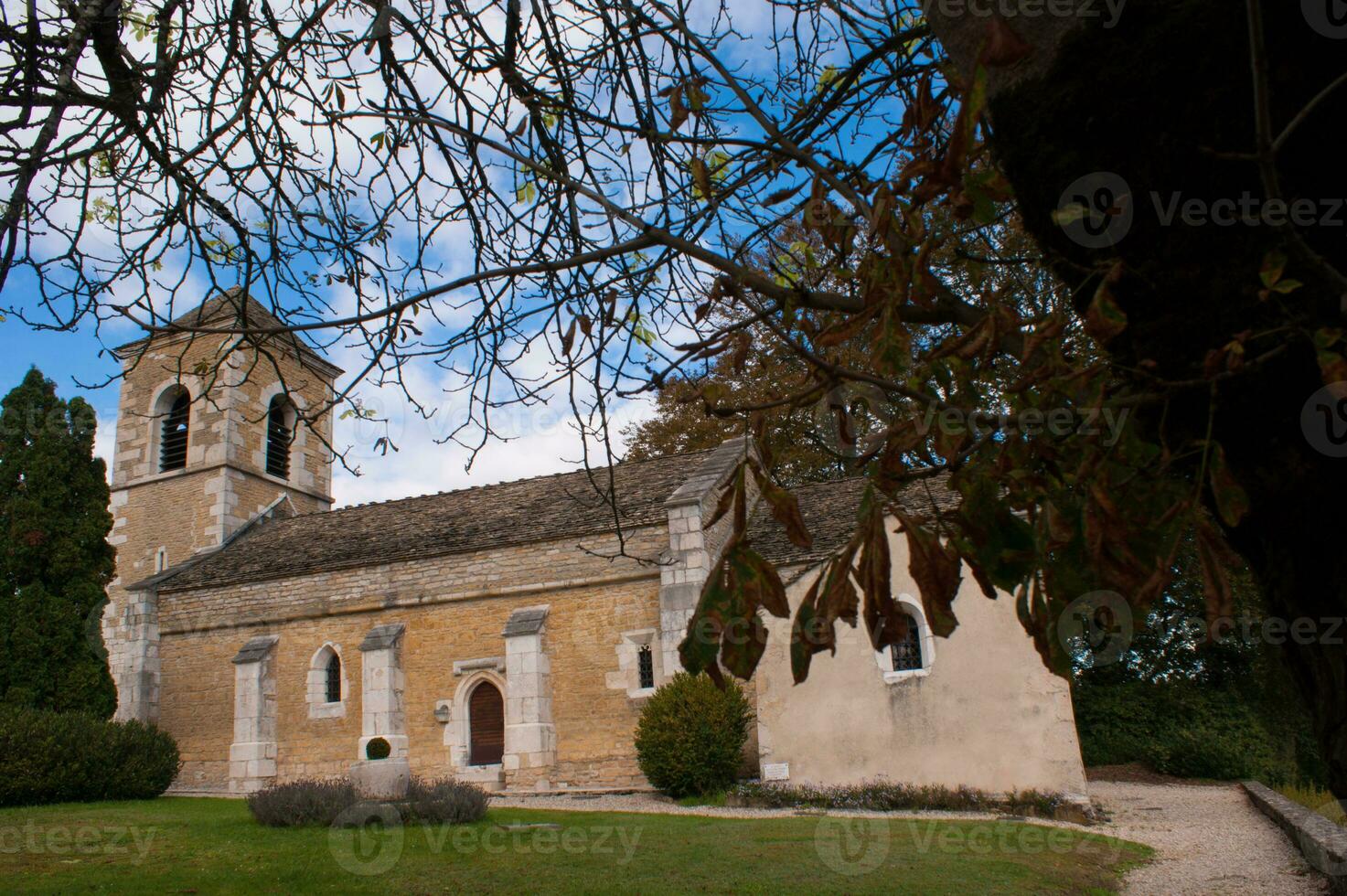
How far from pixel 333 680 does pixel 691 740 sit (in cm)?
978

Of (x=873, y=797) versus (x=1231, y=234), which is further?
(x=873, y=797)

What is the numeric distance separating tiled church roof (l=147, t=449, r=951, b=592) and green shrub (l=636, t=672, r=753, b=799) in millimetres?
2817

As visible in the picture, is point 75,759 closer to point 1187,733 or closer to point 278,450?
point 278,450

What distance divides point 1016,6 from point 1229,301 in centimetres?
72

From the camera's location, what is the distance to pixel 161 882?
796cm

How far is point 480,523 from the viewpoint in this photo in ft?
69.5

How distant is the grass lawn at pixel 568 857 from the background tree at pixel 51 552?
599 cm

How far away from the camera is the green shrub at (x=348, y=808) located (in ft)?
38.0

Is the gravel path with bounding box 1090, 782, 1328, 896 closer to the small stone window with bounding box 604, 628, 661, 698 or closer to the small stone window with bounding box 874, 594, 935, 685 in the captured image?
the small stone window with bounding box 874, 594, 935, 685

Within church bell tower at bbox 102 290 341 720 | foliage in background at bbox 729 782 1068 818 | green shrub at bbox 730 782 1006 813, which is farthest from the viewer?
church bell tower at bbox 102 290 341 720

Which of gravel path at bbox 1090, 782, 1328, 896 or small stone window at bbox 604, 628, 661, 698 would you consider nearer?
gravel path at bbox 1090, 782, 1328, 896

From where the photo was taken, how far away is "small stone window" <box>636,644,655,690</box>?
1789 cm

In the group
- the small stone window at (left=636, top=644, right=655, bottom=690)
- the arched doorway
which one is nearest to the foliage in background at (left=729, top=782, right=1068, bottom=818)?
the small stone window at (left=636, top=644, right=655, bottom=690)

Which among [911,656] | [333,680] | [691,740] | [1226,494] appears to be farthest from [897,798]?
[1226,494]
